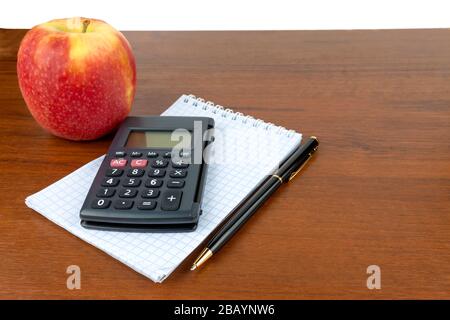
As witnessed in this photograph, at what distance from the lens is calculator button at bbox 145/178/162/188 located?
0.67m

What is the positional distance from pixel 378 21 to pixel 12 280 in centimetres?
119

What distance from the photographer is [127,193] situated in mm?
656

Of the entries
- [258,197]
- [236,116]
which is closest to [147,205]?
[258,197]

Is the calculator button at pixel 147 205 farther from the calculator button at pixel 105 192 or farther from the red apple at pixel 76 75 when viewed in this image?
the red apple at pixel 76 75

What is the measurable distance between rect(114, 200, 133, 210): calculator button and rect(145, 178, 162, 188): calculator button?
0.10 ft

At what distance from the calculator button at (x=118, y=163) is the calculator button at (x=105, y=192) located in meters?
0.04

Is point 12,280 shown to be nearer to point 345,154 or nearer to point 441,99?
point 345,154

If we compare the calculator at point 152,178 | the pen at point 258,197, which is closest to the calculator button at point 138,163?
the calculator at point 152,178

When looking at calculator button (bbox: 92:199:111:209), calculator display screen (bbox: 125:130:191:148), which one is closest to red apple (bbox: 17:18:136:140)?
calculator display screen (bbox: 125:130:191:148)

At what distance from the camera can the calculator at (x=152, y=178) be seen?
24.9 inches

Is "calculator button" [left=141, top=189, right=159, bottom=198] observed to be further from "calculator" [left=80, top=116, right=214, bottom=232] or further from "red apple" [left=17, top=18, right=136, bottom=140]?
"red apple" [left=17, top=18, right=136, bottom=140]

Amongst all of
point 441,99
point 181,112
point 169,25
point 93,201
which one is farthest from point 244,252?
point 169,25

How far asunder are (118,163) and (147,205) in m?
0.09

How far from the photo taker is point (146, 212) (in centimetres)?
63
